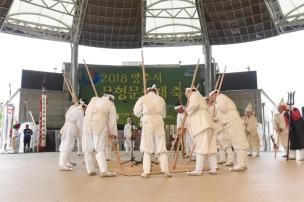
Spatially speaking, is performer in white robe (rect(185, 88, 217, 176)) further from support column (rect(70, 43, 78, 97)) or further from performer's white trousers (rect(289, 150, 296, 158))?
support column (rect(70, 43, 78, 97))

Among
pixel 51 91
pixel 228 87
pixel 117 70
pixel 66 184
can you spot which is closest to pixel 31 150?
pixel 51 91

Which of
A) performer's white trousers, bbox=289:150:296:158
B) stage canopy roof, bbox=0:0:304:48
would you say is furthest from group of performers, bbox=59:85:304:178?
stage canopy roof, bbox=0:0:304:48

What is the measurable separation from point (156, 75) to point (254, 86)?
6563 mm

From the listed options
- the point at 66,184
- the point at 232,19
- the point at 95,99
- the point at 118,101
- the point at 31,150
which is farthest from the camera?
the point at 118,101

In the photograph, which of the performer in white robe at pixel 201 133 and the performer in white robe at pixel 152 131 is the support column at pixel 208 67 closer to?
the performer in white robe at pixel 201 133

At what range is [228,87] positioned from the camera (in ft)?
76.8

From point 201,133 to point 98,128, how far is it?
2008 mm

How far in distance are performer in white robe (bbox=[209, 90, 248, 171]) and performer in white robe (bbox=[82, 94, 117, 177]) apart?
94.4 inches

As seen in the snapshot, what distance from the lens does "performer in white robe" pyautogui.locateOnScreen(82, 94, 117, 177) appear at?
6660mm

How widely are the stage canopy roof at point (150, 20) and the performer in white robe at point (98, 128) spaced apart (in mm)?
14329

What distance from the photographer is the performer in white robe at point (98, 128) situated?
21.9ft

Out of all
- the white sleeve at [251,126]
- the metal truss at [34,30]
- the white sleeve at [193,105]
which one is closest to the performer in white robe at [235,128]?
the white sleeve at [193,105]

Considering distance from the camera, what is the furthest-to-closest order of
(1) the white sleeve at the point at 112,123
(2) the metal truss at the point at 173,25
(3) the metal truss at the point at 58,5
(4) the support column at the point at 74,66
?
(4) the support column at the point at 74,66 < (2) the metal truss at the point at 173,25 < (3) the metal truss at the point at 58,5 < (1) the white sleeve at the point at 112,123

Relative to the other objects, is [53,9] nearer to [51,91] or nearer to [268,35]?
[51,91]
